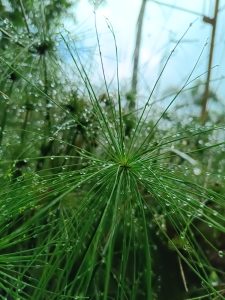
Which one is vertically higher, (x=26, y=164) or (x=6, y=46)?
(x=6, y=46)

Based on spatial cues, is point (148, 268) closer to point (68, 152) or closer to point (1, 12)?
point (68, 152)

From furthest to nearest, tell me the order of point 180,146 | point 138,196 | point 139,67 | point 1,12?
1. point 180,146
2. point 139,67
3. point 1,12
4. point 138,196

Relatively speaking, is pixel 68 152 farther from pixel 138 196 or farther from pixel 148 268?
pixel 148 268

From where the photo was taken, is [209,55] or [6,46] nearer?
[6,46]

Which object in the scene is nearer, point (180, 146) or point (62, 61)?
point (62, 61)

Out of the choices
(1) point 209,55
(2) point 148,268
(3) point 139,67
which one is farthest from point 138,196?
(1) point 209,55

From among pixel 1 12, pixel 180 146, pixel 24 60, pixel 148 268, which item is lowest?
pixel 148 268

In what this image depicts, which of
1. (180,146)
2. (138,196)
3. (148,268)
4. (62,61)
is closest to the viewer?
(148,268)

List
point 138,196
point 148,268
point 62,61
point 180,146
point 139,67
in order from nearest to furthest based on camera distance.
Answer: point 148,268 → point 138,196 → point 62,61 → point 139,67 → point 180,146

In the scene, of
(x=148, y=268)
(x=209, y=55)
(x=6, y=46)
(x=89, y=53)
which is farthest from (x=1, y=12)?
(x=148, y=268)
